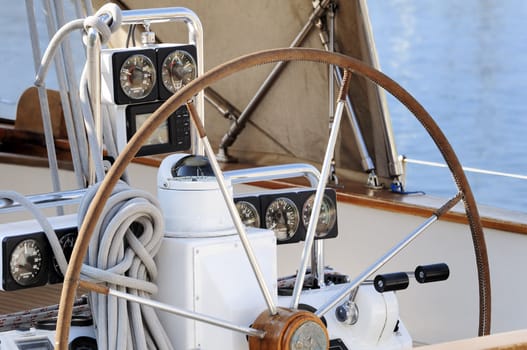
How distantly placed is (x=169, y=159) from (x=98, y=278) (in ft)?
1.06

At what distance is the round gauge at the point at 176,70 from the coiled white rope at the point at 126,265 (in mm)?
449

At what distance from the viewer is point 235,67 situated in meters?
1.81

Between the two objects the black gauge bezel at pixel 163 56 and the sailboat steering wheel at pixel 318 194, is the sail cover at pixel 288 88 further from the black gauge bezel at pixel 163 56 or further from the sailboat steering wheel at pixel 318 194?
the sailboat steering wheel at pixel 318 194


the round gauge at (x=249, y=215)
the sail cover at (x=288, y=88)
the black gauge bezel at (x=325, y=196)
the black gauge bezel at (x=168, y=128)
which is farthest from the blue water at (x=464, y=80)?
the round gauge at (x=249, y=215)

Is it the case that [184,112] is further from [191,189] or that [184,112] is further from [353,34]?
[353,34]

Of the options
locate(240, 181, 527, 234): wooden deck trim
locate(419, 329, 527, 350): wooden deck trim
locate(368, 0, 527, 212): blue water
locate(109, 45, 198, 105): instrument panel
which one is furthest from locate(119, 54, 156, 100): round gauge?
locate(368, 0, 527, 212): blue water

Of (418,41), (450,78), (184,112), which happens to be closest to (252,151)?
(184,112)

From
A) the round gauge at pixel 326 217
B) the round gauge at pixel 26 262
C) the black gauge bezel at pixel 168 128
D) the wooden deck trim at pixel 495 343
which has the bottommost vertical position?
the wooden deck trim at pixel 495 343

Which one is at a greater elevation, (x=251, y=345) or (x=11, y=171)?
(x=11, y=171)

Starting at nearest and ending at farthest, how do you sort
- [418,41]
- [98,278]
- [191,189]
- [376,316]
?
1. [98,278]
2. [191,189]
3. [376,316]
4. [418,41]

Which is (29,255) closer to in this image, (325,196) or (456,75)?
(325,196)

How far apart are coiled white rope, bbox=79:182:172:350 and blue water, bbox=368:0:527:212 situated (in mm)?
8191

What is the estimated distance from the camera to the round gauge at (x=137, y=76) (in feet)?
7.75

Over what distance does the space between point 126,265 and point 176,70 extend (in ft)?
2.03
